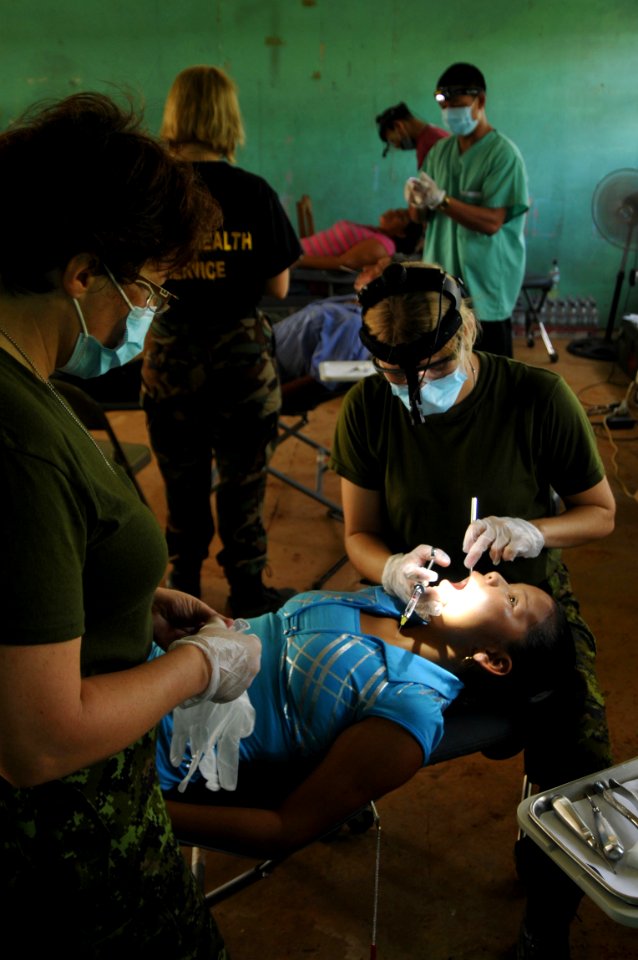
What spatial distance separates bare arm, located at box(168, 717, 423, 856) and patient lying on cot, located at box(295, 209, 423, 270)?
12.8ft

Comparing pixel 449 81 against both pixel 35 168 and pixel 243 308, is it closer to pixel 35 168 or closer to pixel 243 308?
pixel 243 308

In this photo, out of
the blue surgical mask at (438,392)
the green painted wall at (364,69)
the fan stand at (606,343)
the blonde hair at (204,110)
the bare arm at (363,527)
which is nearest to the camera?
the blue surgical mask at (438,392)

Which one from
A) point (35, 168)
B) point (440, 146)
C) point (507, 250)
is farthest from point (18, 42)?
point (35, 168)

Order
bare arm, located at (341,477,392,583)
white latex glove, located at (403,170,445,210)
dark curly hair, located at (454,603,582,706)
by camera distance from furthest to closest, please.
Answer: white latex glove, located at (403,170,445,210)
bare arm, located at (341,477,392,583)
dark curly hair, located at (454,603,582,706)

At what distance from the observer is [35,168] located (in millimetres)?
913

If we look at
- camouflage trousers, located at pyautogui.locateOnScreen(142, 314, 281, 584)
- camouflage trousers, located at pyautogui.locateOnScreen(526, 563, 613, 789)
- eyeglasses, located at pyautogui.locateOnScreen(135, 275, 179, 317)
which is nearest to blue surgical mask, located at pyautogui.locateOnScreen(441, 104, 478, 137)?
camouflage trousers, located at pyautogui.locateOnScreen(142, 314, 281, 584)

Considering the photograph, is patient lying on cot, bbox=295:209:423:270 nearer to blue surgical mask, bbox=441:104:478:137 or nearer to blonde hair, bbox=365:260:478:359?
blue surgical mask, bbox=441:104:478:137

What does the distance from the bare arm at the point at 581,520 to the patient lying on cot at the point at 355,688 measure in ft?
0.56

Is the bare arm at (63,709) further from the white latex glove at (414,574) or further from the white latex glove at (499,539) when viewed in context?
the white latex glove at (499,539)

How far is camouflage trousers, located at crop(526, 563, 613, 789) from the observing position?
1.62 metres

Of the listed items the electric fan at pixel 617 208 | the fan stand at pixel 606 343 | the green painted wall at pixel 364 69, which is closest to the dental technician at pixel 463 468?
the electric fan at pixel 617 208

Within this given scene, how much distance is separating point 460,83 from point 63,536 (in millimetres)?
3671

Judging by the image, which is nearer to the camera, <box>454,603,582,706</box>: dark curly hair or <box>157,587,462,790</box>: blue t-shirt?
<box>157,587,462,790</box>: blue t-shirt

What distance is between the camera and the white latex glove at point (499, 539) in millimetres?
1788
